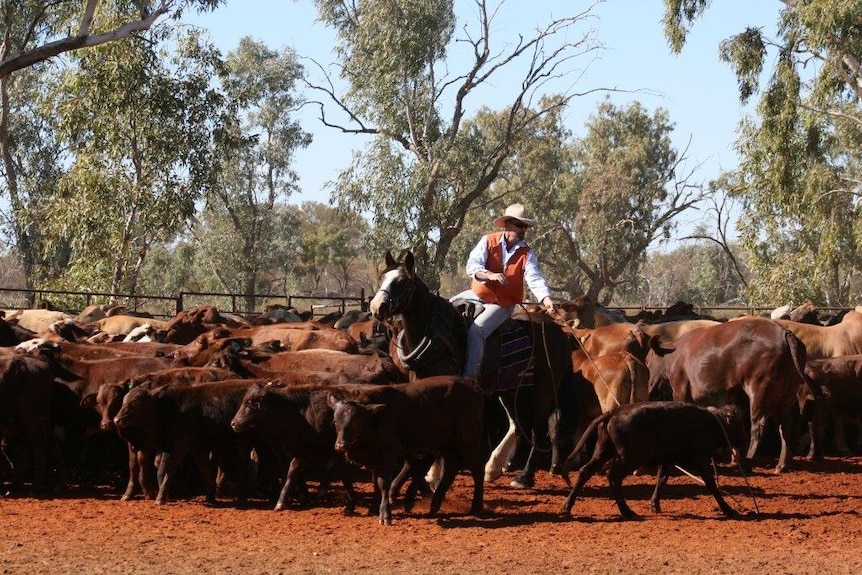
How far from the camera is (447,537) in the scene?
895 cm

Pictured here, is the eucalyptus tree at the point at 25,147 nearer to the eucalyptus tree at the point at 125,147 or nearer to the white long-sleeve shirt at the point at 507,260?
the eucalyptus tree at the point at 125,147

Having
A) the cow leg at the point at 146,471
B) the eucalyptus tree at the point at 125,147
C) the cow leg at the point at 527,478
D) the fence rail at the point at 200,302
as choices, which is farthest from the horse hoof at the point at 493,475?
the eucalyptus tree at the point at 125,147

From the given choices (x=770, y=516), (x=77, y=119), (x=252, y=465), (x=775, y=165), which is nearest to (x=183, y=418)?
(x=252, y=465)

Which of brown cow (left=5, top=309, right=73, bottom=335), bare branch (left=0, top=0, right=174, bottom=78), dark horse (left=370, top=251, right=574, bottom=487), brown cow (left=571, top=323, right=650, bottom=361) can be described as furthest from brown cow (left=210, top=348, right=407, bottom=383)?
bare branch (left=0, top=0, right=174, bottom=78)

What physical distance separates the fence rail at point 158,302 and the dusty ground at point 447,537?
15060 millimetres

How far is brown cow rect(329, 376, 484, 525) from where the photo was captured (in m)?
9.35

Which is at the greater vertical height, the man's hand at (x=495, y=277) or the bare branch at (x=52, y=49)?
the bare branch at (x=52, y=49)

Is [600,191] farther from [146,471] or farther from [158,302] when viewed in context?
[146,471]

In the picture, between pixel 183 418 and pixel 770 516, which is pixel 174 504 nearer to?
pixel 183 418

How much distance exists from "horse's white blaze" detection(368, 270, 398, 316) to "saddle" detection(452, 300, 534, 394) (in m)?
1.09

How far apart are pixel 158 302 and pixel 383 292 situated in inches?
1966

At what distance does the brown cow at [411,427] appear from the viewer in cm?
935

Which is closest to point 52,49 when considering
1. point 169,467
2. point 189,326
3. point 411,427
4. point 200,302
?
point 189,326

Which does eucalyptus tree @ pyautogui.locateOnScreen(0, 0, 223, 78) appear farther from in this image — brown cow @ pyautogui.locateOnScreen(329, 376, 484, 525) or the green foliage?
the green foliage
